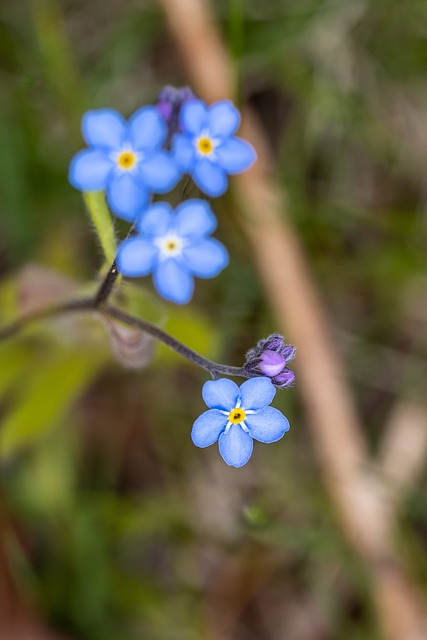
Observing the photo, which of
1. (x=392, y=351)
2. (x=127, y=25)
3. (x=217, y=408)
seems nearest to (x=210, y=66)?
(x=127, y=25)

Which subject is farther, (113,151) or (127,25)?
(127,25)

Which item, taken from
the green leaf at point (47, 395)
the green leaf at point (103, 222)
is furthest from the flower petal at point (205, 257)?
the green leaf at point (47, 395)

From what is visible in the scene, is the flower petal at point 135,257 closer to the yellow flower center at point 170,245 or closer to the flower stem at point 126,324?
the yellow flower center at point 170,245

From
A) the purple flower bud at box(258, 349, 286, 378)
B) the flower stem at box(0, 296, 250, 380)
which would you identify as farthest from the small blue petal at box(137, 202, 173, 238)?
the purple flower bud at box(258, 349, 286, 378)

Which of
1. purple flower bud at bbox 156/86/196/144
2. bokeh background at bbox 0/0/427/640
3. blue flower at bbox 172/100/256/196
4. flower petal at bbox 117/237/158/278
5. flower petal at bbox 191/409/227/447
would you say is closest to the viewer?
flower petal at bbox 191/409/227/447

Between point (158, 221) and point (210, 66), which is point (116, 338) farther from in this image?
point (210, 66)

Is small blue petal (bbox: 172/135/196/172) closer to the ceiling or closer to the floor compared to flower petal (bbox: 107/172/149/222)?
closer to the ceiling

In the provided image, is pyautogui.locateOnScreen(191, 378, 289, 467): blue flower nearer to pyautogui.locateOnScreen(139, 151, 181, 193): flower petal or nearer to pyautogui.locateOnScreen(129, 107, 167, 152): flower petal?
pyautogui.locateOnScreen(139, 151, 181, 193): flower petal
